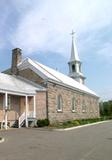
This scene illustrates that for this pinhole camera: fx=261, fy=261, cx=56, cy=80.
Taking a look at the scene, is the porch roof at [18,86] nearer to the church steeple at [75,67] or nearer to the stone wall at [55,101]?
the stone wall at [55,101]

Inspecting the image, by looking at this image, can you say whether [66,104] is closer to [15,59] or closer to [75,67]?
[15,59]

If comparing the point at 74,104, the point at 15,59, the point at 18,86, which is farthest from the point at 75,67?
the point at 18,86

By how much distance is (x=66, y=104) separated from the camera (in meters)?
32.3

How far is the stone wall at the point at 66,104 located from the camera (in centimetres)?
2790

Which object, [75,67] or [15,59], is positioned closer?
[15,59]

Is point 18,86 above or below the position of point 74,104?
above

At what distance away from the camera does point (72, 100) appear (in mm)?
34969

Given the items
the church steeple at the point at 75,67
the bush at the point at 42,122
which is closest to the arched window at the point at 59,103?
the bush at the point at 42,122

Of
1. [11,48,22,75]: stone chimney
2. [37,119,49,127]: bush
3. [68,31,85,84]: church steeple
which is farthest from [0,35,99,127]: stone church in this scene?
[68,31,85,84]: church steeple

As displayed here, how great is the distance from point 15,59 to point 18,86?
6132mm

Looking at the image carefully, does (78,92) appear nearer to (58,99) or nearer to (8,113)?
(58,99)

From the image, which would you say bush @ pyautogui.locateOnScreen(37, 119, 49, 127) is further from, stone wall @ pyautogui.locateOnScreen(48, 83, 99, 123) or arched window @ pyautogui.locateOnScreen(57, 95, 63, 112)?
arched window @ pyautogui.locateOnScreen(57, 95, 63, 112)

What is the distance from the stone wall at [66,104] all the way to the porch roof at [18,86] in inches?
73.4

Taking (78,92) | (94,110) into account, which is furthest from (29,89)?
(94,110)
